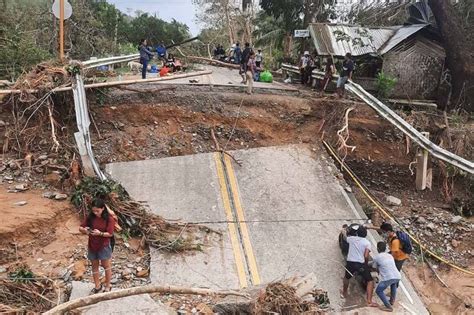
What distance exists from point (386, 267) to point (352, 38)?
1108cm

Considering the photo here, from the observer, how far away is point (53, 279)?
706 centimetres

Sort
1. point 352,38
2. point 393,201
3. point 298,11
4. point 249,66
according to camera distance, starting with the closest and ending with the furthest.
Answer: point 393,201 < point 249,66 < point 352,38 < point 298,11

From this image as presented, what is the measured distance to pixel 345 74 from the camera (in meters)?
14.0

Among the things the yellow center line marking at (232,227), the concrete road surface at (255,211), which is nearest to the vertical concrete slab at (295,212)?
the concrete road surface at (255,211)

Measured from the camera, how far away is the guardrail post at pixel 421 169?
1123 cm

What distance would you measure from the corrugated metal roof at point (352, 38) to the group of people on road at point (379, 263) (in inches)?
366

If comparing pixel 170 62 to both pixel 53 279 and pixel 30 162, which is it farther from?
pixel 53 279

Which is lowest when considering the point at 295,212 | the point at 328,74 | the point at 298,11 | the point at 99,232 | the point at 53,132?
the point at 295,212

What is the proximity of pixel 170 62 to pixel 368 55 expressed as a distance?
818cm

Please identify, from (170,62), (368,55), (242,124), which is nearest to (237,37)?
(170,62)

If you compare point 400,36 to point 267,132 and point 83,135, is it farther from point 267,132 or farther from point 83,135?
point 83,135

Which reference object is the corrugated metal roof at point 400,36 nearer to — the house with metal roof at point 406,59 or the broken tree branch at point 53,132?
the house with metal roof at point 406,59

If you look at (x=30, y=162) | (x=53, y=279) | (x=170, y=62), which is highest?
(x=170, y=62)

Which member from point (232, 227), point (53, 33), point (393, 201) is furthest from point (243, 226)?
point (53, 33)
